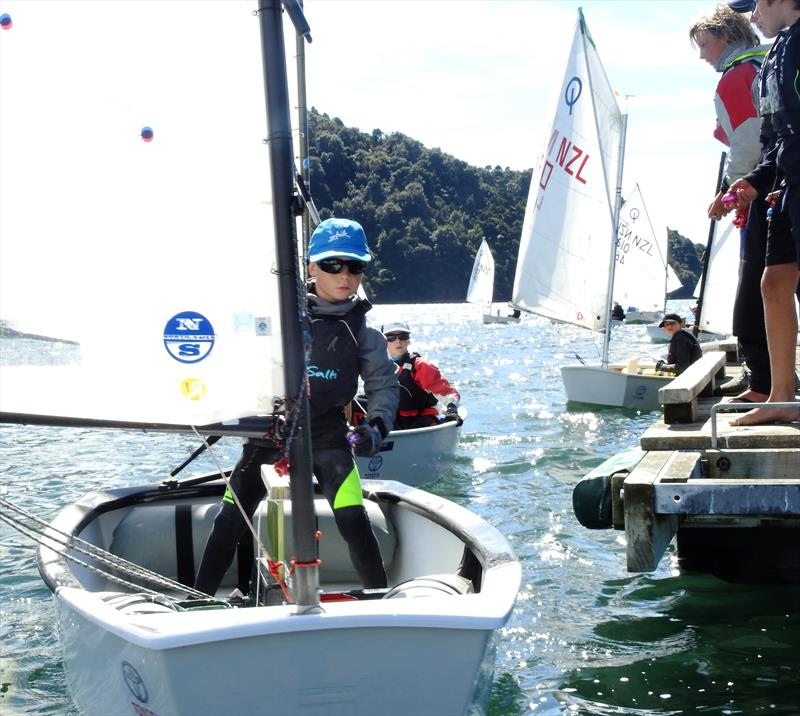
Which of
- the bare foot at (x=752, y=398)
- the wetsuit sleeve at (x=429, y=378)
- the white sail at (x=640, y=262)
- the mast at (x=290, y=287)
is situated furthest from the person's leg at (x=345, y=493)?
the white sail at (x=640, y=262)

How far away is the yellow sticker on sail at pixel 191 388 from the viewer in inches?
134

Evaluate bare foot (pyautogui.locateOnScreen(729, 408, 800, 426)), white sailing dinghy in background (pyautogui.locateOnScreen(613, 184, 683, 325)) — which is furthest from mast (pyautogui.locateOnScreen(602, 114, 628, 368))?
white sailing dinghy in background (pyautogui.locateOnScreen(613, 184, 683, 325))

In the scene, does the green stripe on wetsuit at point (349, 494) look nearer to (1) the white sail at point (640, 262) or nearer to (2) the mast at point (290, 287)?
(2) the mast at point (290, 287)

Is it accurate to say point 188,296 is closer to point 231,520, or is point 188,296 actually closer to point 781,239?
point 231,520

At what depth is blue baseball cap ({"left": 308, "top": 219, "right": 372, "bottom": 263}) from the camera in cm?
409

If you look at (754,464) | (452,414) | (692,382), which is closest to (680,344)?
(452,414)

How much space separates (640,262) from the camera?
146 feet

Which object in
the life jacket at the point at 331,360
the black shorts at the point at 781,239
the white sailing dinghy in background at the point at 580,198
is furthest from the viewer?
the white sailing dinghy in background at the point at 580,198

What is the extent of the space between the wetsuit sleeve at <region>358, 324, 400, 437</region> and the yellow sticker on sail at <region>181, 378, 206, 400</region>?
3.65ft

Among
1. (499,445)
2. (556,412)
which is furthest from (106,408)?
(556,412)

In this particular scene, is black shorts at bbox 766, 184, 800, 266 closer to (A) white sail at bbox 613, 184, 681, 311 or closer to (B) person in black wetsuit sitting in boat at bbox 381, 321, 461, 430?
(B) person in black wetsuit sitting in boat at bbox 381, 321, 461, 430

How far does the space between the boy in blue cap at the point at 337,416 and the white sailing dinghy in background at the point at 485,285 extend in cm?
5730

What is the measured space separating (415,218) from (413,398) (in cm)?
10753

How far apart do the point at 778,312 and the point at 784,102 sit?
91 centimetres
